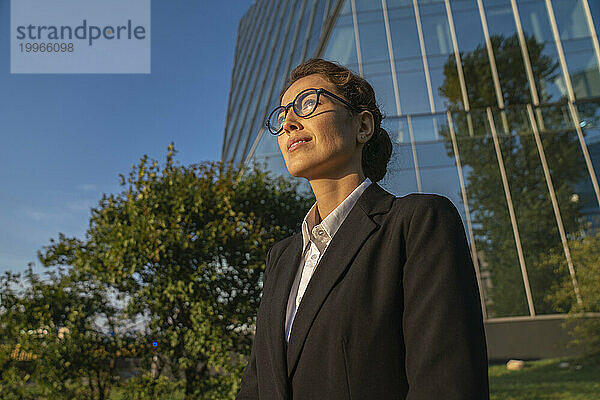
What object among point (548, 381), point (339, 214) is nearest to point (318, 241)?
point (339, 214)

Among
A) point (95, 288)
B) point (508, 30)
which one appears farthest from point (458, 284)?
point (508, 30)

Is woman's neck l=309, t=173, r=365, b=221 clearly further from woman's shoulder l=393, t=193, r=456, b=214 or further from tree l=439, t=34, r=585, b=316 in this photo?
tree l=439, t=34, r=585, b=316

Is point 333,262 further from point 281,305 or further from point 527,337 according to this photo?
point 527,337

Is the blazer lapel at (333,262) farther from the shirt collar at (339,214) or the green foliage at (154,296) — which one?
the green foliage at (154,296)

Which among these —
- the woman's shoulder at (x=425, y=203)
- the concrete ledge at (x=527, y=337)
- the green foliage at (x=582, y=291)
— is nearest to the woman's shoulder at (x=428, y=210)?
the woman's shoulder at (x=425, y=203)

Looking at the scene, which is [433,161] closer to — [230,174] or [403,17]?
[403,17]

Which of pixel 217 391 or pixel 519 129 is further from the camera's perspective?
pixel 519 129

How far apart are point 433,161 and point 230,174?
7705 mm

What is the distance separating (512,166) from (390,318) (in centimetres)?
1158

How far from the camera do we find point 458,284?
1046mm

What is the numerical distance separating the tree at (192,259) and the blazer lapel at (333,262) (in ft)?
12.2

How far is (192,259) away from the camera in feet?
16.8

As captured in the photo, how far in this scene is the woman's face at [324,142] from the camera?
59.3 inches

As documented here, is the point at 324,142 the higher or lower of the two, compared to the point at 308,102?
lower
